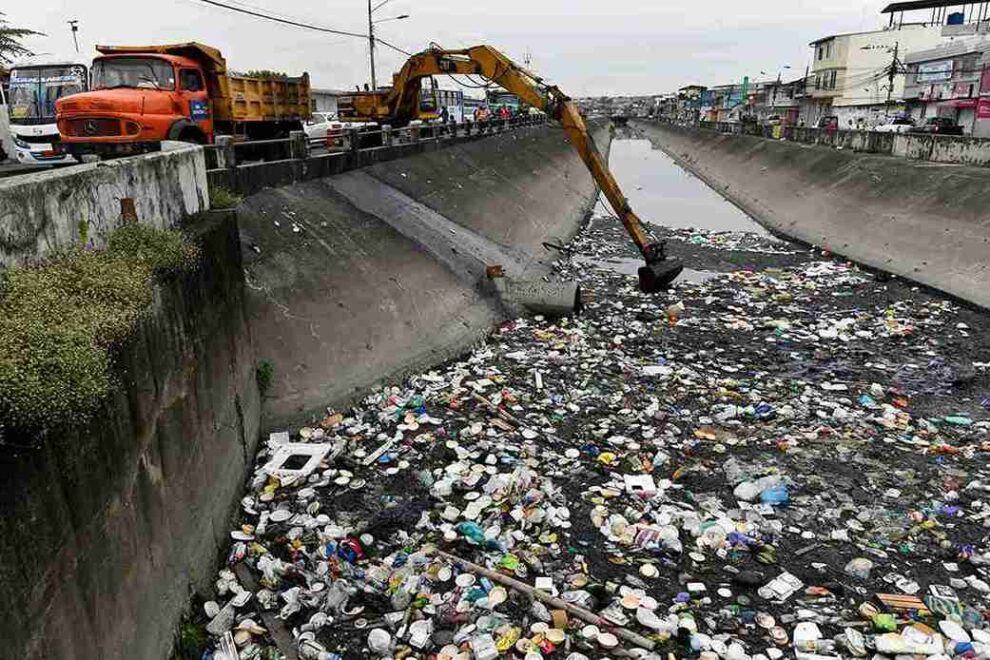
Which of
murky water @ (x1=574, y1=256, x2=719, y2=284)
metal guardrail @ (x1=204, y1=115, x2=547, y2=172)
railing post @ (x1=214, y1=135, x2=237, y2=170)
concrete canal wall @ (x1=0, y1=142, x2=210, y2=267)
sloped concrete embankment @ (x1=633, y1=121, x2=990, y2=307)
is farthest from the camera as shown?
murky water @ (x1=574, y1=256, x2=719, y2=284)

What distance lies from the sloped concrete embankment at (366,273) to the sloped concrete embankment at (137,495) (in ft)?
6.12

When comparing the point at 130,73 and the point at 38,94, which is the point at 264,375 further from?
the point at 38,94

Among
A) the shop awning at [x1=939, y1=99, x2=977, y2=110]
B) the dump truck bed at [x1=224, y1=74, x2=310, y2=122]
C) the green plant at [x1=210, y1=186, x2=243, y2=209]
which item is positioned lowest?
the green plant at [x1=210, y1=186, x2=243, y2=209]

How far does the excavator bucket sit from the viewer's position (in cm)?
1497

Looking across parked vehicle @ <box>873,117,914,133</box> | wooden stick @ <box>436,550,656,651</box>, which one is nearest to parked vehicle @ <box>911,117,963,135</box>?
parked vehicle @ <box>873,117,914,133</box>

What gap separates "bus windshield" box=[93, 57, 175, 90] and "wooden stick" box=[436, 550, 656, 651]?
11.1 m

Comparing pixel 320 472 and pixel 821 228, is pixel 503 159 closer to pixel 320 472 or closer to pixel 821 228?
pixel 821 228

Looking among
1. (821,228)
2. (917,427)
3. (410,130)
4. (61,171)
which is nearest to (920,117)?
(821,228)

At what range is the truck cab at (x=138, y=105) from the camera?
1148cm

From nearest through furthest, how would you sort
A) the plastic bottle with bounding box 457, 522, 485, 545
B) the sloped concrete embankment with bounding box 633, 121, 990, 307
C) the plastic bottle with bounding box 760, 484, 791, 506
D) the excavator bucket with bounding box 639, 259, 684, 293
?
the plastic bottle with bounding box 457, 522, 485, 545 → the plastic bottle with bounding box 760, 484, 791, 506 → the excavator bucket with bounding box 639, 259, 684, 293 → the sloped concrete embankment with bounding box 633, 121, 990, 307

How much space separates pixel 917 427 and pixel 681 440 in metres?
3.08

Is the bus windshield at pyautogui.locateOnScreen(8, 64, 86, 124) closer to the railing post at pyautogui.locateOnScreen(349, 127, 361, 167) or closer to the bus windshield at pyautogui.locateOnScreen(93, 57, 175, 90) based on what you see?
the bus windshield at pyautogui.locateOnScreen(93, 57, 175, 90)

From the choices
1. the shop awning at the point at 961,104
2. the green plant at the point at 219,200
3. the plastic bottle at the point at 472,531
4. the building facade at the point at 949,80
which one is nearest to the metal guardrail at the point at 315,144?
the green plant at the point at 219,200

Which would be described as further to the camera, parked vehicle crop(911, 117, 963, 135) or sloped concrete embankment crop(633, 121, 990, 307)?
parked vehicle crop(911, 117, 963, 135)
